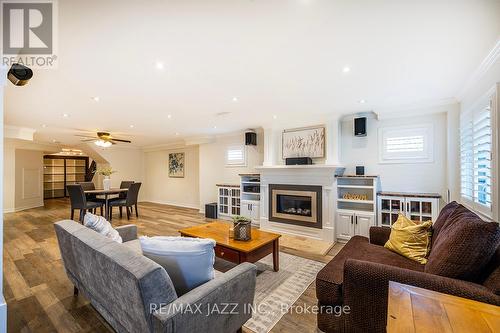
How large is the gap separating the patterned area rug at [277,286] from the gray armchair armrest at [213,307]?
0.35 meters

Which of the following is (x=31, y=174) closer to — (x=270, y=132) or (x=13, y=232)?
(x=13, y=232)

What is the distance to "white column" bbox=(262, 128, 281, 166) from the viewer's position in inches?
197

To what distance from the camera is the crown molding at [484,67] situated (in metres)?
2.03

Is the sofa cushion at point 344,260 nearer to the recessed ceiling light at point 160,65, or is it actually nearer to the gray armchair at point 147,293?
the gray armchair at point 147,293

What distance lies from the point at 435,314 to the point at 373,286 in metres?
0.57

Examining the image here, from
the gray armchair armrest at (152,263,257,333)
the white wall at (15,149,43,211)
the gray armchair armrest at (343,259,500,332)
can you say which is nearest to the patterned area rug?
the gray armchair armrest at (152,263,257,333)

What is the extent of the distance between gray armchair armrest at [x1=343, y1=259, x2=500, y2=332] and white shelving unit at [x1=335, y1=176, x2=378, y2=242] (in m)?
2.48

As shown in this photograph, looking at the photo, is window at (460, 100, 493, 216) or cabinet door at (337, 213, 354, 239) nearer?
window at (460, 100, 493, 216)

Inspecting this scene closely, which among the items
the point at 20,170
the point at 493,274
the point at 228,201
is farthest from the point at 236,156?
the point at 20,170

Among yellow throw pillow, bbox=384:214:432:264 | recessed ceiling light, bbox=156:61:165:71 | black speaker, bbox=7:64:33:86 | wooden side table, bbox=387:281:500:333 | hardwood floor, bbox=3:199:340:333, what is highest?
recessed ceiling light, bbox=156:61:165:71

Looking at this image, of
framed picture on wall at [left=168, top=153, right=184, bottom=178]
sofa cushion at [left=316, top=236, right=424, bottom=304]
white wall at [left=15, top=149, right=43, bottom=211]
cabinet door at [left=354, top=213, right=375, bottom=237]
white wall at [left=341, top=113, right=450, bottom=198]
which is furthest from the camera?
framed picture on wall at [left=168, top=153, right=184, bottom=178]

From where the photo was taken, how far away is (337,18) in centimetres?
161

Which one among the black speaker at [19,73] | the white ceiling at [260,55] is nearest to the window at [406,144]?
the white ceiling at [260,55]

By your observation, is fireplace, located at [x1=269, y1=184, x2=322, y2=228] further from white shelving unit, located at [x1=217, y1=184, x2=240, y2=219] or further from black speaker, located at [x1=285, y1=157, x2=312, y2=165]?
white shelving unit, located at [x1=217, y1=184, x2=240, y2=219]
